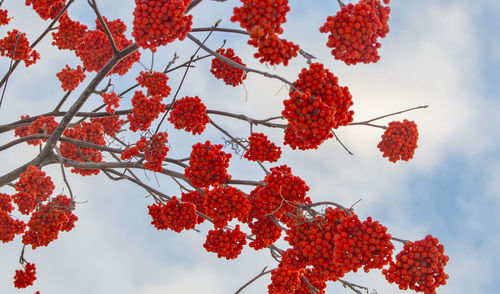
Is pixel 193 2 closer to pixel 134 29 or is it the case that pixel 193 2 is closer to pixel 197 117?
pixel 134 29

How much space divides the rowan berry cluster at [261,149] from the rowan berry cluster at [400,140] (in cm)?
180

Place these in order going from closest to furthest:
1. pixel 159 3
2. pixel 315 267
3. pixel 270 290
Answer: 1. pixel 159 3
2. pixel 315 267
3. pixel 270 290

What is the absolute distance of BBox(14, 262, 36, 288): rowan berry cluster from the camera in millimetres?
6922

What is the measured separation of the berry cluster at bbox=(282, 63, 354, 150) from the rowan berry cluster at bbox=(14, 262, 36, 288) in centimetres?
589

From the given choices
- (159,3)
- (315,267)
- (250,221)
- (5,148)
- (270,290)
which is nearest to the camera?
(159,3)

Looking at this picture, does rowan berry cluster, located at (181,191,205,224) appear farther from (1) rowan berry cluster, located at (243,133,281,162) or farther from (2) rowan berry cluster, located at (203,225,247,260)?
(1) rowan berry cluster, located at (243,133,281,162)

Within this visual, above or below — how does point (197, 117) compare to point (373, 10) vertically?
above

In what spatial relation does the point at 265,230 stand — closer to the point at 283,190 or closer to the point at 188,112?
the point at 283,190

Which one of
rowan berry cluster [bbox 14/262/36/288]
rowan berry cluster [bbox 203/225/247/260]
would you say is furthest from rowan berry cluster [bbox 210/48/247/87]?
rowan berry cluster [bbox 14/262/36/288]

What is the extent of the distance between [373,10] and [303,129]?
4.81 feet

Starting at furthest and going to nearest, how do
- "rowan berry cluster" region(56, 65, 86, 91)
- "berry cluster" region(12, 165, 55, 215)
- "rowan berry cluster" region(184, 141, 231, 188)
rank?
"rowan berry cluster" region(56, 65, 86, 91), "berry cluster" region(12, 165, 55, 215), "rowan berry cluster" region(184, 141, 231, 188)

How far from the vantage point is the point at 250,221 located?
16.6 feet

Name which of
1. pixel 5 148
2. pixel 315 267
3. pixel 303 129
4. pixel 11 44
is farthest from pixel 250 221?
pixel 11 44

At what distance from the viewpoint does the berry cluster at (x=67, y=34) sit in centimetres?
745
